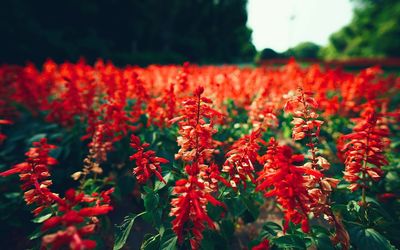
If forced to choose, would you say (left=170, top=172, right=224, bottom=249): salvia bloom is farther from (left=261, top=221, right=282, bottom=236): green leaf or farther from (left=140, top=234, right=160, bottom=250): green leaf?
(left=261, top=221, right=282, bottom=236): green leaf

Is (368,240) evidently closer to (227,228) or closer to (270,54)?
(227,228)

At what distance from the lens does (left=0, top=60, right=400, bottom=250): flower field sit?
1.53m

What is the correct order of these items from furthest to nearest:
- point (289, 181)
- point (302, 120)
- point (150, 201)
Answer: point (150, 201) < point (302, 120) < point (289, 181)

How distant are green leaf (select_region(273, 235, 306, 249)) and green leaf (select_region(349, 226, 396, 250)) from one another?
348 mm

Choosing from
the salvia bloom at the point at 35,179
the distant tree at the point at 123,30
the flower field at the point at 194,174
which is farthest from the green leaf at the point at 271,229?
the distant tree at the point at 123,30

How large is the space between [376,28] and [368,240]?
54166mm

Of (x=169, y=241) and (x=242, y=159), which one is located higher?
(x=242, y=159)

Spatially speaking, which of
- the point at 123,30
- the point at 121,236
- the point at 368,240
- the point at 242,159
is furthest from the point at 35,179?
the point at 123,30

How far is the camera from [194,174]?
148 centimetres

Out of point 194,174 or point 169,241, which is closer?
point 194,174

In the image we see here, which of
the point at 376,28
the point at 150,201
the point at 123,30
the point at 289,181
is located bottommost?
the point at 150,201

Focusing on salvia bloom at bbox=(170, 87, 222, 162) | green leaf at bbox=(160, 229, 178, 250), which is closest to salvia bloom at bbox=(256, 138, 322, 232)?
salvia bloom at bbox=(170, 87, 222, 162)

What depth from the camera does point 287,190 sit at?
1.41m

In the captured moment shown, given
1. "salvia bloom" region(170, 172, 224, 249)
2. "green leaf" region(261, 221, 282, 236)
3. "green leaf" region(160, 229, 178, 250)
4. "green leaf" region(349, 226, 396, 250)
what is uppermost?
"salvia bloom" region(170, 172, 224, 249)
